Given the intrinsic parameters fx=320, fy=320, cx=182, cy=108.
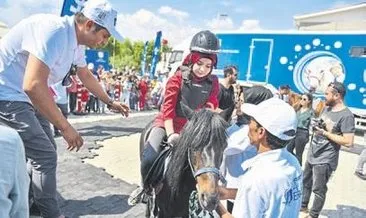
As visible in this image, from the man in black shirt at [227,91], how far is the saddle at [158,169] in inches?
44.4

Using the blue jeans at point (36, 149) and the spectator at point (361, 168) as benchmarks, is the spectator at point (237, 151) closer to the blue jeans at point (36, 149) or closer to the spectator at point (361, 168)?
the blue jeans at point (36, 149)

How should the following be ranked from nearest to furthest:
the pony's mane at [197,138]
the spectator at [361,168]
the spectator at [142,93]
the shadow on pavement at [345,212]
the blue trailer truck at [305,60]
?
the pony's mane at [197,138] < the shadow on pavement at [345,212] < the spectator at [361,168] < the blue trailer truck at [305,60] < the spectator at [142,93]

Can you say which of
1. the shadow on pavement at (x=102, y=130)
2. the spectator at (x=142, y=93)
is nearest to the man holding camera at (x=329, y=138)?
the shadow on pavement at (x=102, y=130)

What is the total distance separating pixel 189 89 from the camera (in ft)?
8.30

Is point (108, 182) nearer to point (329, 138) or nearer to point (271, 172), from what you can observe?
point (329, 138)

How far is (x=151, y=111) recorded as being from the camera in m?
13.2

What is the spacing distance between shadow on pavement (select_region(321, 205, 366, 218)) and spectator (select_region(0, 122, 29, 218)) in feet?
14.8

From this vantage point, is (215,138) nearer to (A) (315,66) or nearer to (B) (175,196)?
(B) (175,196)

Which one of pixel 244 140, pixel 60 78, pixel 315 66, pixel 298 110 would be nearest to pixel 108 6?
pixel 60 78

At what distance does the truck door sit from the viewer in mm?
12039

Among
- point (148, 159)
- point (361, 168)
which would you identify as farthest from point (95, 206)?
point (361, 168)

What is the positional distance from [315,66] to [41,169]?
1046 cm

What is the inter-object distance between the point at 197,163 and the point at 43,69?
3.92 feet

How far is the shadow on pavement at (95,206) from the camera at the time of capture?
11.7ft
